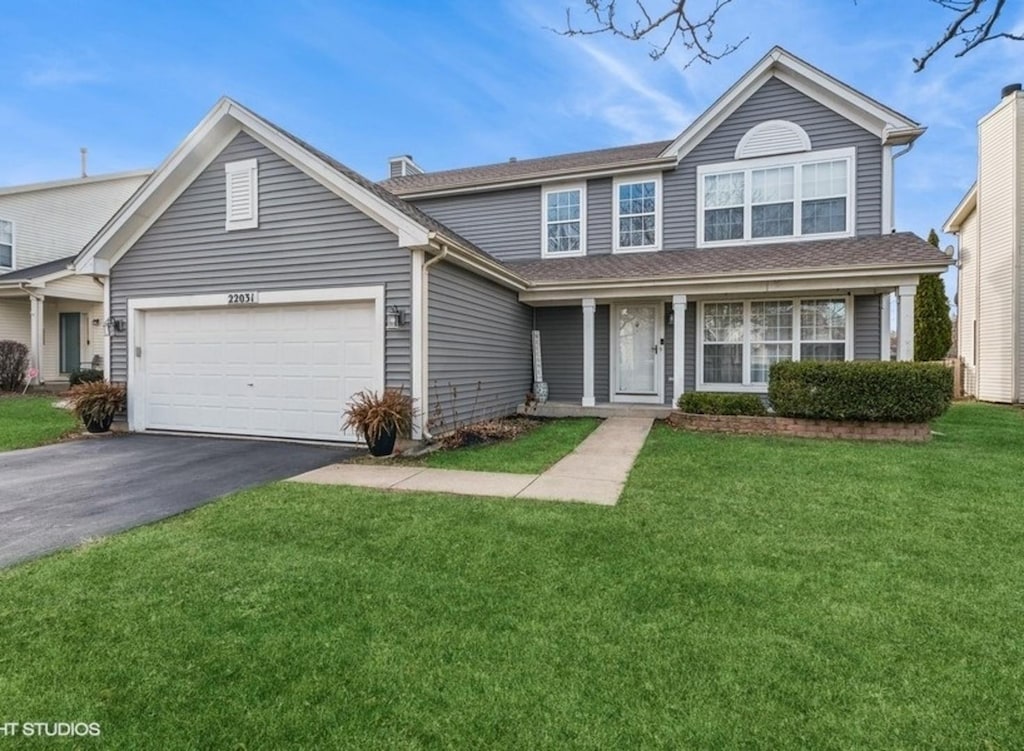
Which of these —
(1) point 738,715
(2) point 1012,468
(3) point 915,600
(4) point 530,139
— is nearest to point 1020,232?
(2) point 1012,468

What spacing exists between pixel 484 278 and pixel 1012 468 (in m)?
8.11

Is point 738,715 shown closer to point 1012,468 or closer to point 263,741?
point 263,741

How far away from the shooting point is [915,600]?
3230mm

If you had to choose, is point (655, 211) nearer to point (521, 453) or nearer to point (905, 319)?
point (905, 319)

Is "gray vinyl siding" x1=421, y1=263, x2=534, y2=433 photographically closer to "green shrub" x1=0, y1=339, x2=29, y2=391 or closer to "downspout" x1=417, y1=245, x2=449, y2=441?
"downspout" x1=417, y1=245, x2=449, y2=441

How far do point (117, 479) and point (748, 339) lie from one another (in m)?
11.1

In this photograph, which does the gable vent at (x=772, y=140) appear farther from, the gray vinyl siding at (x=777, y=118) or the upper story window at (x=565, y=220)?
the upper story window at (x=565, y=220)

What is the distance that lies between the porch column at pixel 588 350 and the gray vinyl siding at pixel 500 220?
2546 mm

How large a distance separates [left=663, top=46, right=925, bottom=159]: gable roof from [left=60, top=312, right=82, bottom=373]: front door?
1990 cm

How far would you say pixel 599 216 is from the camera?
1301cm

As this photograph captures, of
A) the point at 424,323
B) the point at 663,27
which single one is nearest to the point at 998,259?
the point at 663,27

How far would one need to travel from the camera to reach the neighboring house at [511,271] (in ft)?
28.2

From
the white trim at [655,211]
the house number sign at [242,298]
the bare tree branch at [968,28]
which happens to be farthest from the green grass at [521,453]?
the bare tree branch at [968,28]

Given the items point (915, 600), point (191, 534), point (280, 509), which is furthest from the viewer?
A: point (280, 509)
